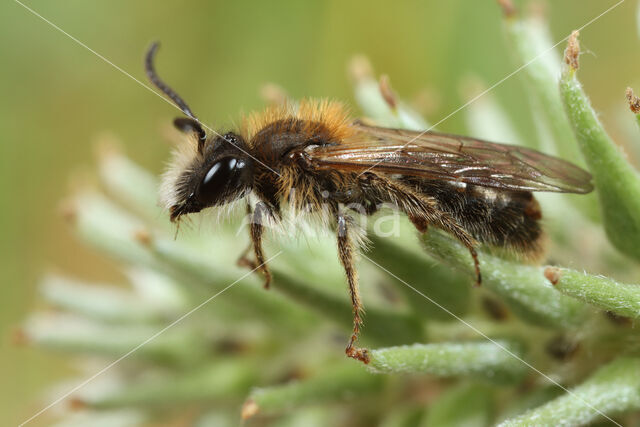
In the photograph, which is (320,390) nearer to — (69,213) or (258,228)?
(258,228)

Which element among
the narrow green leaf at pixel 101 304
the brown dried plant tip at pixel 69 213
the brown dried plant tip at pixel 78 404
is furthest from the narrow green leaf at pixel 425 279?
the brown dried plant tip at pixel 69 213

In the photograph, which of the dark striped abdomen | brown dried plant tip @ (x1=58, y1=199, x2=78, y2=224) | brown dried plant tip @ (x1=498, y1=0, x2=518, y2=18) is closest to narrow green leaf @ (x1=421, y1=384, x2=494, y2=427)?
the dark striped abdomen

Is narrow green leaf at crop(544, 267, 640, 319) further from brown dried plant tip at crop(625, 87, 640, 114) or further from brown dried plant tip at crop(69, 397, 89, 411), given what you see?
brown dried plant tip at crop(69, 397, 89, 411)

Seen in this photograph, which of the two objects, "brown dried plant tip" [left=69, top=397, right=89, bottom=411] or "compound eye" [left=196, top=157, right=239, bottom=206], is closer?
"compound eye" [left=196, top=157, right=239, bottom=206]

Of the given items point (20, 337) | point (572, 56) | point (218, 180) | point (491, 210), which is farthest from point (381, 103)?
point (20, 337)

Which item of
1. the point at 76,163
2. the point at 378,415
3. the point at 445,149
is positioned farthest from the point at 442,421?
the point at 76,163

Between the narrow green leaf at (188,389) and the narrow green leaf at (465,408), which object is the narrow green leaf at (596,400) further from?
the narrow green leaf at (188,389)
